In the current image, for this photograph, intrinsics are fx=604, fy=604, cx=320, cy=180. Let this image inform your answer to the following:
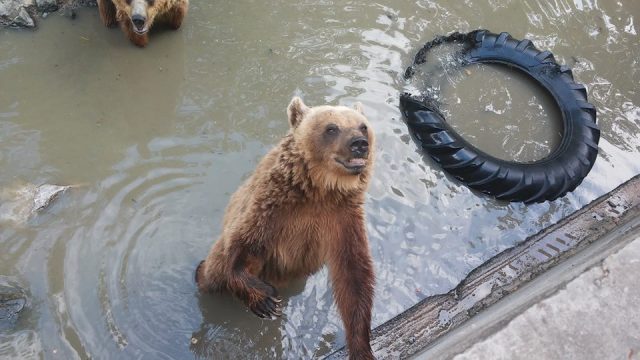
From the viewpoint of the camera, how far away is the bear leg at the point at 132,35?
19.9ft

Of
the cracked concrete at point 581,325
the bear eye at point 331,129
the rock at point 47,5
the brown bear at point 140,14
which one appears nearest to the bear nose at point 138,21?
the brown bear at point 140,14

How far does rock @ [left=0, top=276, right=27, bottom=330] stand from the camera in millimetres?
4027

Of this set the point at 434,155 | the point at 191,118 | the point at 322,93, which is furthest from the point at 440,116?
the point at 191,118

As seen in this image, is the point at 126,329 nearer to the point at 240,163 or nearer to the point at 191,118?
the point at 240,163

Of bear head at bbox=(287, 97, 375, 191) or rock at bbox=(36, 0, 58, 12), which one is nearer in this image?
bear head at bbox=(287, 97, 375, 191)

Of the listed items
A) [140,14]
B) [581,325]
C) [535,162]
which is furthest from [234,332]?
[140,14]

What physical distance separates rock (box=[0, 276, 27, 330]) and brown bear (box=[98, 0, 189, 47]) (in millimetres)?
2761

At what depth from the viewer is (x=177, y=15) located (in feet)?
20.5

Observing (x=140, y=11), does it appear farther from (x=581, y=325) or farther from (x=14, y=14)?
(x=581, y=325)

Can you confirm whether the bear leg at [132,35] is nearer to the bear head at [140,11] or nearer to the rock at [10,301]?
the bear head at [140,11]

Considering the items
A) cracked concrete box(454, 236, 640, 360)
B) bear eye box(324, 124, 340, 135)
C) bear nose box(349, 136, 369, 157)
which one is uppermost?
bear nose box(349, 136, 369, 157)

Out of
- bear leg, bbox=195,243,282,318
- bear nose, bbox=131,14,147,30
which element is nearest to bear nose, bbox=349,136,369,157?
bear leg, bbox=195,243,282,318

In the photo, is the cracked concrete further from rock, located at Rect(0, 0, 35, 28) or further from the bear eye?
rock, located at Rect(0, 0, 35, 28)

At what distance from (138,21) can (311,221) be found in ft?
10.7
